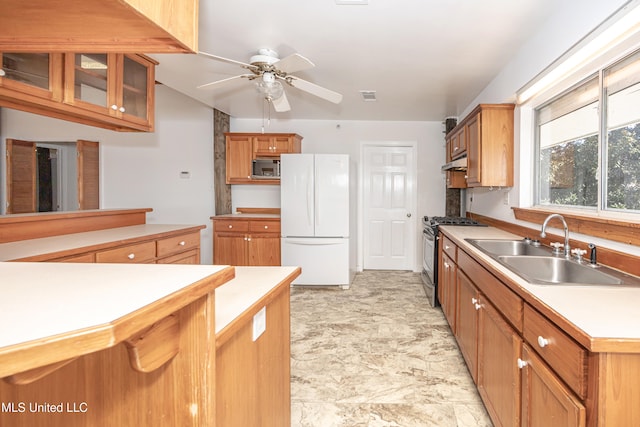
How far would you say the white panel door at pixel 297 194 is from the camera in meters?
4.48

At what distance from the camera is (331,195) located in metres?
4.48

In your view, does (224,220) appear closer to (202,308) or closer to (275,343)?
(275,343)

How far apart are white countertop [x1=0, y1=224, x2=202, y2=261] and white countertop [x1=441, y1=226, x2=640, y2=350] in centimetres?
226

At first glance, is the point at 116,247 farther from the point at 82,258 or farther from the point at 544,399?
the point at 544,399

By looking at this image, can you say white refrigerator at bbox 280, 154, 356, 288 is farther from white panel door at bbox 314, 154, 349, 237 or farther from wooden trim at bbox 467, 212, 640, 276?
wooden trim at bbox 467, 212, 640, 276

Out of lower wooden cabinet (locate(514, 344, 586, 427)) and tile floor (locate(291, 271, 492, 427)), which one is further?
tile floor (locate(291, 271, 492, 427))

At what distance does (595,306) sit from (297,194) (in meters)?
3.60


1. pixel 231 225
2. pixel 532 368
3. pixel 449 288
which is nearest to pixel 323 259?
pixel 231 225

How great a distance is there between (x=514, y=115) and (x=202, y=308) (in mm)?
3086

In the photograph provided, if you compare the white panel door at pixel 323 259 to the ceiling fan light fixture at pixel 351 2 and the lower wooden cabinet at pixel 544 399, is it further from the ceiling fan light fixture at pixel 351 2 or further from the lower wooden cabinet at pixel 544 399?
the lower wooden cabinet at pixel 544 399

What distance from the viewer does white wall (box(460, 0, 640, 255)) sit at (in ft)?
6.16

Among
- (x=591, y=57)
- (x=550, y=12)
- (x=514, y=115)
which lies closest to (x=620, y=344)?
(x=591, y=57)

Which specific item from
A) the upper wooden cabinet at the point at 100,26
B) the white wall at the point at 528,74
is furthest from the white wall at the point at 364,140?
the upper wooden cabinet at the point at 100,26

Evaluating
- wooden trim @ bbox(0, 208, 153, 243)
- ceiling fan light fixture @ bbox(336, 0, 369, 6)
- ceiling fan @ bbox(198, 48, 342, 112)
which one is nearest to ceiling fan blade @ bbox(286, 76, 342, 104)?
ceiling fan @ bbox(198, 48, 342, 112)
